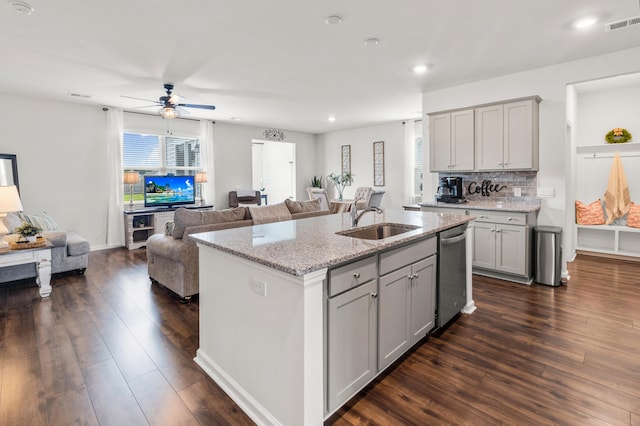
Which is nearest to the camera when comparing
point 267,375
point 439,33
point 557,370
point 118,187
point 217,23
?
point 267,375

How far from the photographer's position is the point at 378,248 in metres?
1.87

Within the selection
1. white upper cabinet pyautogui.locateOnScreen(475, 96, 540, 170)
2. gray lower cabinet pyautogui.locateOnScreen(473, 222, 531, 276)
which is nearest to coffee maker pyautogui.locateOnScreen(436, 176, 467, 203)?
white upper cabinet pyautogui.locateOnScreen(475, 96, 540, 170)

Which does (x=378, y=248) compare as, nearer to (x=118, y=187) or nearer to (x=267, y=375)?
(x=267, y=375)

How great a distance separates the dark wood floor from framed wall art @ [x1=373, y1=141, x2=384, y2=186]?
5345 millimetres

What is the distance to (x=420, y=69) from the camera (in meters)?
4.23

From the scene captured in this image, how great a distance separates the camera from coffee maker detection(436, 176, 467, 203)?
481cm

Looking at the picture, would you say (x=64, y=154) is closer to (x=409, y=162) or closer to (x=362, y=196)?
(x=362, y=196)

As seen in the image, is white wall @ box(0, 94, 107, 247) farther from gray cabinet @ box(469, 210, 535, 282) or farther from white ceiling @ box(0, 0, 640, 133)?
gray cabinet @ box(469, 210, 535, 282)

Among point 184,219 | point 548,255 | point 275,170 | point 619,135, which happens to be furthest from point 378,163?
point 184,219

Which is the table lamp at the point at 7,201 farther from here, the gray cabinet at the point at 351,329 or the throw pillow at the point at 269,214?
the gray cabinet at the point at 351,329

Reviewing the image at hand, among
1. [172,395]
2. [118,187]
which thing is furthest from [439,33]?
[118,187]

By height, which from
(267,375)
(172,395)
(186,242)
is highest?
(186,242)

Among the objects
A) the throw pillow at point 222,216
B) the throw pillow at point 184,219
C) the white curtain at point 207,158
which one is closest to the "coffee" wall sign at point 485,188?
the throw pillow at point 222,216

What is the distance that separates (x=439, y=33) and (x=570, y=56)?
1.87m
